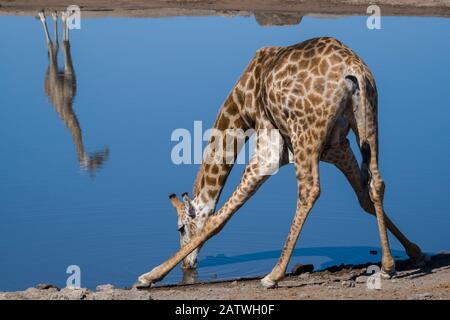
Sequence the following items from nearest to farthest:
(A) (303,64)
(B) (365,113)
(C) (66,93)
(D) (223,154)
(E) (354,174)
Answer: (B) (365,113), (A) (303,64), (E) (354,174), (D) (223,154), (C) (66,93)

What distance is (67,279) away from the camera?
10508mm

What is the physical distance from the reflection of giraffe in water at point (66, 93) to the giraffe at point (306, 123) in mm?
4602

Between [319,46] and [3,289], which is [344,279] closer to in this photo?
[319,46]

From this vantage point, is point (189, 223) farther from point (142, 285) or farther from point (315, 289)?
point (315, 289)

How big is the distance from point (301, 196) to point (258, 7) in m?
15.4

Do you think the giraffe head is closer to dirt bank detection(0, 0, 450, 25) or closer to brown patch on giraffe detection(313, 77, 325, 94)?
brown patch on giraffe detection(313, 77, 325, 94)

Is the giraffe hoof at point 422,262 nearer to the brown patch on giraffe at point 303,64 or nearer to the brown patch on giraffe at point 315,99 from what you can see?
the brown patch on giraffe at point 315,99

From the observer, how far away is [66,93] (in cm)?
1934

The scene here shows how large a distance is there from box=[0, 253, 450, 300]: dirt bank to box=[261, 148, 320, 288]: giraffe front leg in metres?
0.11

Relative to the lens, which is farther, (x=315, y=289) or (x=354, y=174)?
(x=354, y=174)

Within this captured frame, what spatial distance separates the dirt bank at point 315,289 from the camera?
8609 millimetres

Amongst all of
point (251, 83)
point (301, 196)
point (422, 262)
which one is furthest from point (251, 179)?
point (422, 262)

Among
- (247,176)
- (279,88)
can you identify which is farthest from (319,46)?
(247,176)

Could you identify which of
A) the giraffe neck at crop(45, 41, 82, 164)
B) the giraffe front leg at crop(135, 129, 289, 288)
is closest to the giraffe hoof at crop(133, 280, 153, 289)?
the giraffe front leg at crop(135, 129, 289, 288)
